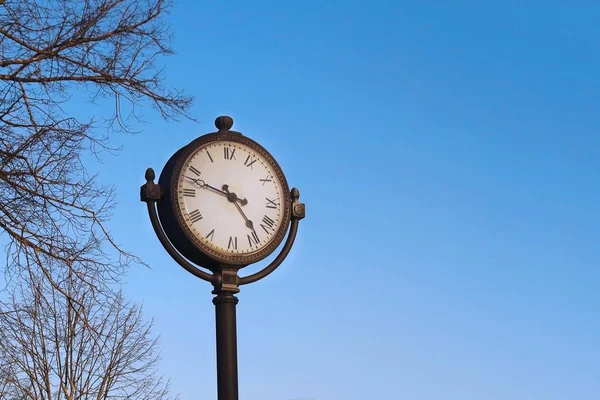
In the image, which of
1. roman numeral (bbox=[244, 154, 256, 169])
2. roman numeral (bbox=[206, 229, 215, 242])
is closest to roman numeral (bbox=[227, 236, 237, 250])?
roman numeral (bbox=[206, 229, 215, 242])

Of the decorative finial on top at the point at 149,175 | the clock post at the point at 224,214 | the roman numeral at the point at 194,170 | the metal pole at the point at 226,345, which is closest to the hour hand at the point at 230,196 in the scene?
the clock post at the point at 224,214

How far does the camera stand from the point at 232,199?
18.6 feet

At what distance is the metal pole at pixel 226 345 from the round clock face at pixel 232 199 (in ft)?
0.77

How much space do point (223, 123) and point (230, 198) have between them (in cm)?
45

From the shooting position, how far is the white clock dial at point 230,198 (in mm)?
5527

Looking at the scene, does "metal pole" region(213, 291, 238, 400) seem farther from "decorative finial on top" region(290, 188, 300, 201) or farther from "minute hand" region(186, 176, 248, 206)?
"decorative finial on top" region(290, 188, 300, 201)

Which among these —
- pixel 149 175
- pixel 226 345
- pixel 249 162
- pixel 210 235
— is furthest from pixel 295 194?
pixel 226 345

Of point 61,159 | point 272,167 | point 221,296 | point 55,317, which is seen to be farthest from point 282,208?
point 55,317

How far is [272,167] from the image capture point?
589cm

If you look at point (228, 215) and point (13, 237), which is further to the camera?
point (13, 237)

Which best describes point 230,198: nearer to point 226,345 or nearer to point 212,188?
point 212,188

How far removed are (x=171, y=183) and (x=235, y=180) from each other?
0.42m

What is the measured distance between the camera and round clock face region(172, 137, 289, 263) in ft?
18.1

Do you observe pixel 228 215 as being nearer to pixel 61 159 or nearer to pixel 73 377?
pixel 61 159
